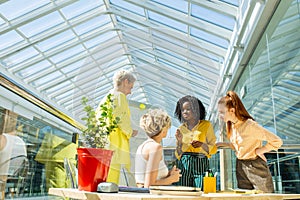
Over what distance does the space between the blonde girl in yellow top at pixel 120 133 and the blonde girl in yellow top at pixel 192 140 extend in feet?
0.61

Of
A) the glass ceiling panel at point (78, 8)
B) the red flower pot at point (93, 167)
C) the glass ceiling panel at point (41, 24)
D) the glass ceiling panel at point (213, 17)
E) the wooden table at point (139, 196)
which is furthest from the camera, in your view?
the glass ceiling panel at point (41, 24)

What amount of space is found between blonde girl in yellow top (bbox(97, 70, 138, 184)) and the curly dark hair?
17 cm

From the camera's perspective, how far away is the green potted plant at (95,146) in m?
1.18

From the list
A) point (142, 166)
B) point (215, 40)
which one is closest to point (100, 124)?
point (142, 166)

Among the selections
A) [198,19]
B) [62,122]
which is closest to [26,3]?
[198,19]

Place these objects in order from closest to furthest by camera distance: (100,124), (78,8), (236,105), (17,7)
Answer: (100,124)
(236,105)
(17,7)
(78,8)

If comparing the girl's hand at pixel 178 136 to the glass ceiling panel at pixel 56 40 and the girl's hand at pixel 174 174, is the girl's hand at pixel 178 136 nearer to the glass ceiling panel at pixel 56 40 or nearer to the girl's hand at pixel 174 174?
the girl's hand at pixel 174 174

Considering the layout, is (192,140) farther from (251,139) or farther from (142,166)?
(251,139)

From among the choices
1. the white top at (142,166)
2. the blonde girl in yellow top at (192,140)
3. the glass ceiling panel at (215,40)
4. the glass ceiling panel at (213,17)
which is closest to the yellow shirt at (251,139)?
the blonde girl in yellow top at (192,140)

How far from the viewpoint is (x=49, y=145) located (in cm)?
234

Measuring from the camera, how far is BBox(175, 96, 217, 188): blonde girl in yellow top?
126 cm

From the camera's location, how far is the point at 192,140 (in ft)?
4.44

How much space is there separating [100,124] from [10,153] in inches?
31.3

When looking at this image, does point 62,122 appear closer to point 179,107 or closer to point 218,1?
point 179,107
